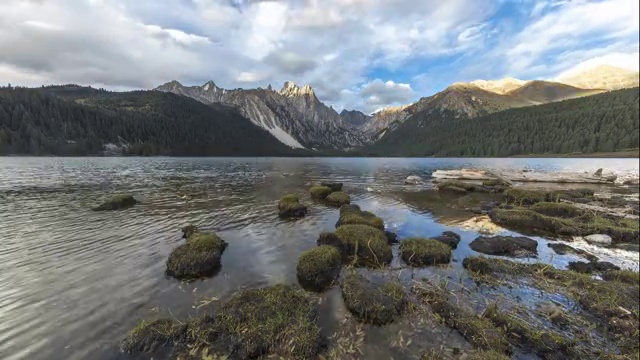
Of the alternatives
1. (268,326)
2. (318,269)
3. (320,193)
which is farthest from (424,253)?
(320,193)

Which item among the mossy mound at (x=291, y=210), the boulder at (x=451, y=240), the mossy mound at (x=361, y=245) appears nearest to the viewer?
the mossy mound at (x=361, y=245)

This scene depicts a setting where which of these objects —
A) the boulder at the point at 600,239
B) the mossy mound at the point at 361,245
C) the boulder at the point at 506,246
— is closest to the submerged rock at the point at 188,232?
→ the mossy mound at the point at 361,245

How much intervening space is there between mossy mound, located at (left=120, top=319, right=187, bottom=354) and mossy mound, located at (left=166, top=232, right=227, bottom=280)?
14.5 ft

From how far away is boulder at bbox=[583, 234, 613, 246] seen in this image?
814 inches

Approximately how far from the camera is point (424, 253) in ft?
53.5

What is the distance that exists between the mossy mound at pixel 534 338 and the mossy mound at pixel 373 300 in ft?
11.0

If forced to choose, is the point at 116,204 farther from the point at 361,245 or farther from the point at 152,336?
the point at 361,245

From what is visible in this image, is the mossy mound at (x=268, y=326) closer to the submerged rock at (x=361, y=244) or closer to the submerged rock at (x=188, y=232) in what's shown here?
the submerged rock at (x=361, y=244)

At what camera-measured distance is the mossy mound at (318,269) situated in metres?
13.4

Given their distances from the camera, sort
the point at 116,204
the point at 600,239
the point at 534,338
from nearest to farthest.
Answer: the point at 534,338, the point at 600,239, the point at 116,204

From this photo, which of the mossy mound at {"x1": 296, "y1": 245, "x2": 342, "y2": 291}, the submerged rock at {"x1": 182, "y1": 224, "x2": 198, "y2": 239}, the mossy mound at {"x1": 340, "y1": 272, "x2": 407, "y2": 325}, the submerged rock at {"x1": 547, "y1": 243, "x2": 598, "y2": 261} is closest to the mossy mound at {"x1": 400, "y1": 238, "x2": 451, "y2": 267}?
the mossy mound at {"x1": 340, "y1": 272, "x2": 407, "y2": 325}

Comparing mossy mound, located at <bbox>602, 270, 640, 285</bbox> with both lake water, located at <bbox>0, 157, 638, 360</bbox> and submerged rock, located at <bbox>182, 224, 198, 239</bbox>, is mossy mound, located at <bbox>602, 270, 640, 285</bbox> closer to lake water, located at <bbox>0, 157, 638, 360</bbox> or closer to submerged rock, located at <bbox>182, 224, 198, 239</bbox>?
lake water, located at <bbox>0, 157, 638, 360</bbox>

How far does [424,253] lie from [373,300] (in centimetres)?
655

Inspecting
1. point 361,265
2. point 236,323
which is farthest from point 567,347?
point 236,323
